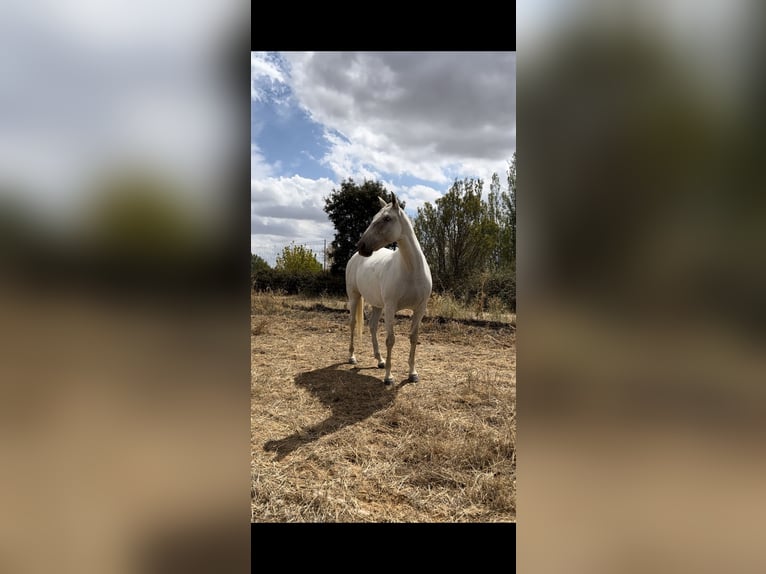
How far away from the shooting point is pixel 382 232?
11.7ft

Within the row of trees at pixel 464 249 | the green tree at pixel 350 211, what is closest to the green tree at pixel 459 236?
the row of trees at pixel 464 249

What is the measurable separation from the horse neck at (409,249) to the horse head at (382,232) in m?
0.06

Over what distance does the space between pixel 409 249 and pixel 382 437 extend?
1841 millimetres

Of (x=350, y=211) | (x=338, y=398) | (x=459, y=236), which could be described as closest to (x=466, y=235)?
(x=459, y=236)

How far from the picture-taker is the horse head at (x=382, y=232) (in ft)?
11.7

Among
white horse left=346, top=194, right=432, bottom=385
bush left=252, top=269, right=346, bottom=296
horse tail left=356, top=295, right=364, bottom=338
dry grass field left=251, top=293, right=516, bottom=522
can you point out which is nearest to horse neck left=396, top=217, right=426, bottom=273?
white horse left=346, top=194, right=432, bottom=385
